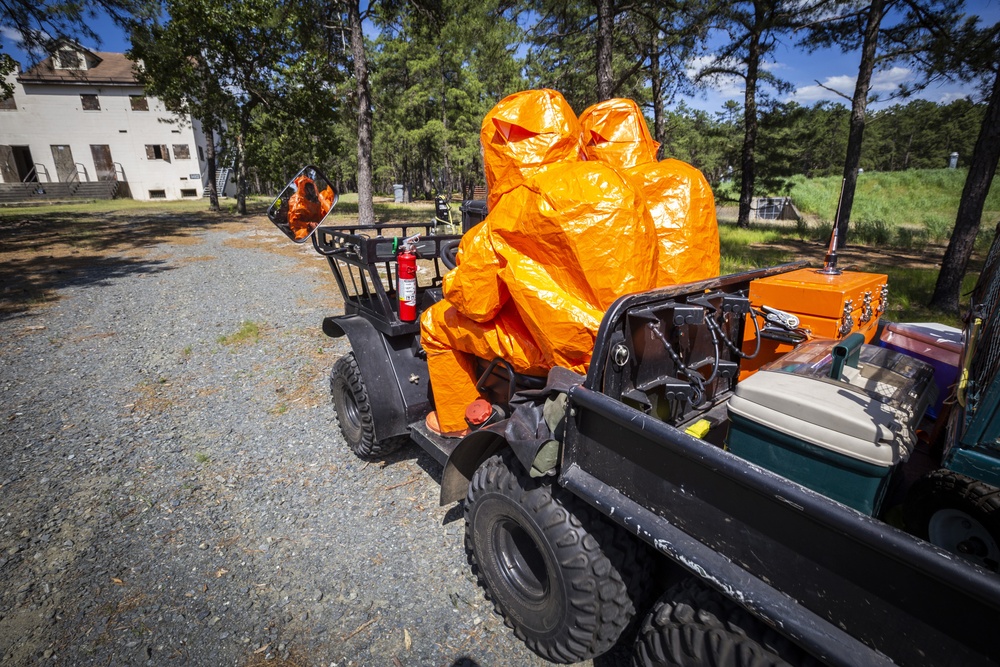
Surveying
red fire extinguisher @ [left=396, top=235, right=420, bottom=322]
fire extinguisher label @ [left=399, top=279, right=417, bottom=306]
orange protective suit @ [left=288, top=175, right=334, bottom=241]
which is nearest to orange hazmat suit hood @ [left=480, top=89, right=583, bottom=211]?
red fire extinguisher @ [left=396, top=235, right=420, bottom=322]

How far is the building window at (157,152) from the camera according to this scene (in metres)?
33.7

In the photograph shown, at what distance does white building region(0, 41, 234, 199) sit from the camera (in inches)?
1227

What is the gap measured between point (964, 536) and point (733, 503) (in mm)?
878

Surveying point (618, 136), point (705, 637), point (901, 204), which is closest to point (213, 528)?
point (705, 637)

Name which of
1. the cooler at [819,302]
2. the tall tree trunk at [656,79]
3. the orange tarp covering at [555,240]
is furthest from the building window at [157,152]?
the cooler at [819,302]

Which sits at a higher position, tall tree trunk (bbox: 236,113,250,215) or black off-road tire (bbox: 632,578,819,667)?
tall tree trunk (bbox: 236,113,250,215)

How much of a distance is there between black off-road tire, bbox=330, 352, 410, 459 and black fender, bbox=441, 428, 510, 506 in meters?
0.98

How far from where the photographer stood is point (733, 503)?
1398mm

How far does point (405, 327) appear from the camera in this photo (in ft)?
10.5

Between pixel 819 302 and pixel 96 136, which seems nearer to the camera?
pixel 819 302

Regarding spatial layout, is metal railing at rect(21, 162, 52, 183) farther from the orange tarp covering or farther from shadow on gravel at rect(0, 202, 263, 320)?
the orange tarp covering

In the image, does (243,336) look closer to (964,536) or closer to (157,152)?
(964,536)

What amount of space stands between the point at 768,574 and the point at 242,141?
81.7 ft

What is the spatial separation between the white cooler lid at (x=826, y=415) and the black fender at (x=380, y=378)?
220cm
